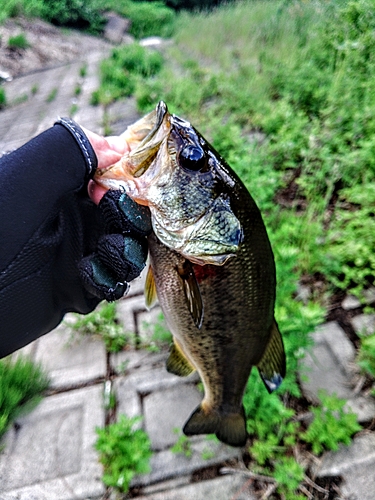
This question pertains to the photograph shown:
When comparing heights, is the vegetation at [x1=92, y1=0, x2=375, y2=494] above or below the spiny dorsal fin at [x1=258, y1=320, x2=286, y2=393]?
above

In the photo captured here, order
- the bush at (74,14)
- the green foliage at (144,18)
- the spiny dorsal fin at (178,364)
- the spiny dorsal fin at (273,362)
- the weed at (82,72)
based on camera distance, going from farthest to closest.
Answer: the green foliage at (144,18) → the bush at (74,14) → the weed at (82,72) → the spiny dorsal fin at (178,364) → the spiny dorsal fin at (273,362)

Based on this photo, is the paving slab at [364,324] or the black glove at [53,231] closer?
the black glove at [53,231]

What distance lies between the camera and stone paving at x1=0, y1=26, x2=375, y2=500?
1.67m

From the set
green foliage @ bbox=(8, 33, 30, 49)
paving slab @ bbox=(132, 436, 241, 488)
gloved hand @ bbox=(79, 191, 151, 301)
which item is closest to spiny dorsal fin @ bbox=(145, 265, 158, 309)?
gloved hand @ bbox=(79, 191, 151, 301)

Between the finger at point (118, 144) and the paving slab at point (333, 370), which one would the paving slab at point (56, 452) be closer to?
the paving slab at point (333, 370)

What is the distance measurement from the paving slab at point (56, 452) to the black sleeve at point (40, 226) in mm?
704

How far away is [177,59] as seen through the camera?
7160 millimetres

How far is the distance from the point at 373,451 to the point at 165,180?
4.79 feet

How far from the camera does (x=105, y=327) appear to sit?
7.36ft

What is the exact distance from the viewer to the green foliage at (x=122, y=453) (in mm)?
1667

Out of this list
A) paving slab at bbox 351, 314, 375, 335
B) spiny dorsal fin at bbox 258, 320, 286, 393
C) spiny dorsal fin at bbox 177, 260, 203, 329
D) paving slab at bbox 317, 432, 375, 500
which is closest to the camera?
spiny dorsal fin at bbox 177, 260, 203, 329

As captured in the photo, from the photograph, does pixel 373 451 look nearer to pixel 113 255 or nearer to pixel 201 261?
pixel 201 261

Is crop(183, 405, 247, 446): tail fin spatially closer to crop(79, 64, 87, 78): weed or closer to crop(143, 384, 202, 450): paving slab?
crop(143, 384, 202, 450): paving slab

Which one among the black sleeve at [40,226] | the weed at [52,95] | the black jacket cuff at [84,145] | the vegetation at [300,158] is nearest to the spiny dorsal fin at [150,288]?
the black sleeve at [40,226]
